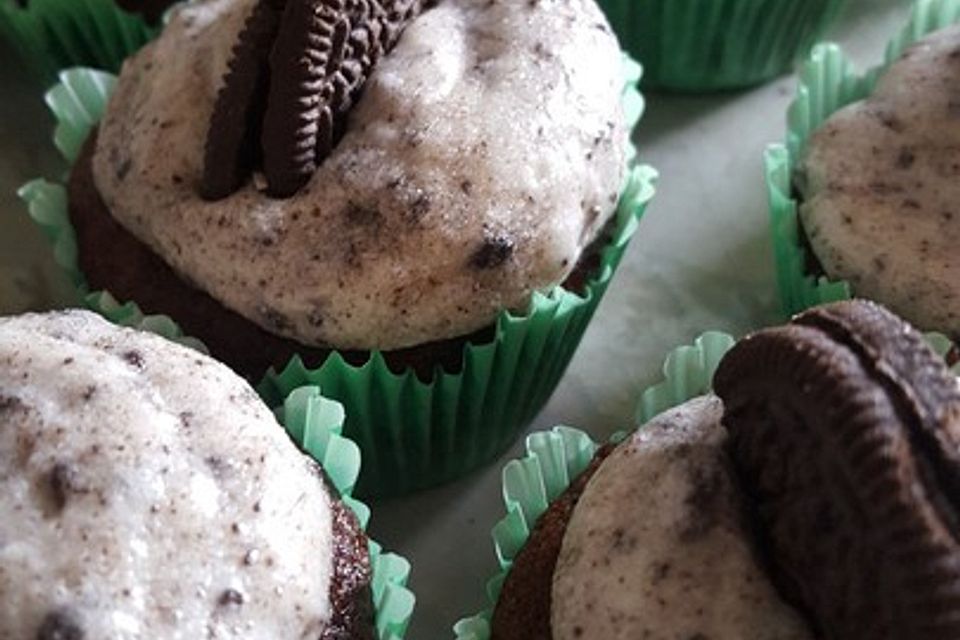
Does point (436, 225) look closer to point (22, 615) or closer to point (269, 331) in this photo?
point (269, 331)

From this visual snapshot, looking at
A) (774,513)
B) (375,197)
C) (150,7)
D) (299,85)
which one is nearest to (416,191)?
(375,197)

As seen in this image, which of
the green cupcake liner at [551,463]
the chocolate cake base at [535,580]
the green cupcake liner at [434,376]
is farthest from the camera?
the green cupcake liner at [434,376]

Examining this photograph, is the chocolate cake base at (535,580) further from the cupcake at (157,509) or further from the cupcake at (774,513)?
the cupcake at (157,509)

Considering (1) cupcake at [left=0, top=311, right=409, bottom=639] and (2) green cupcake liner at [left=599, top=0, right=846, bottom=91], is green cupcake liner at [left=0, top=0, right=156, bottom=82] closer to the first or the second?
(2) green cupcake liner at [left=599, top=0, right=846, bottom=91]

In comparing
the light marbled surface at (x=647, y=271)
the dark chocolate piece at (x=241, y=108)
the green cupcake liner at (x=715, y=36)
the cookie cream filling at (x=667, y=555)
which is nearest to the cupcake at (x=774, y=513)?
the cookie cream filling at (x=667, y=555)

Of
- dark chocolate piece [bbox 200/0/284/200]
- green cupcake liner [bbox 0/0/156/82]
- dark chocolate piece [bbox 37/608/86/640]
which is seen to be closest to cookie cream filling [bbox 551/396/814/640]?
dark chocolate piece [bbox 37/608/86/640]

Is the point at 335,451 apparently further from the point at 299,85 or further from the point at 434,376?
the point at 299,85
